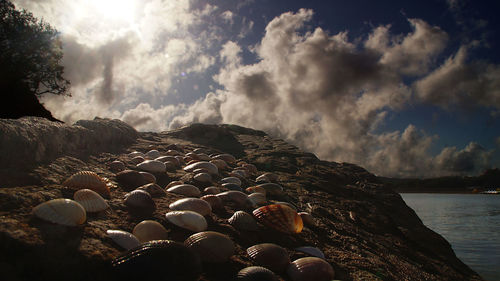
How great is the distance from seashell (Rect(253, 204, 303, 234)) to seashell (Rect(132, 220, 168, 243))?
1.27 m

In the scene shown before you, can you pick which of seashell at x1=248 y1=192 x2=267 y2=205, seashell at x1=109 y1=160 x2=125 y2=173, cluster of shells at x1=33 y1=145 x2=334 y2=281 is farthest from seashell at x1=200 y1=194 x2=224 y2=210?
seashell at x1=109 y1=160 x2=125 y2=173

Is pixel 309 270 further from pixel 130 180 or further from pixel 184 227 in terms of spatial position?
pixel 130 180

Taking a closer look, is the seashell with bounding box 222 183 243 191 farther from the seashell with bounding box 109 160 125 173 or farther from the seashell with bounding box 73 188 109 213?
the seashell with bounding box 73 188 109 213

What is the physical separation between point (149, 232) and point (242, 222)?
1051 mm

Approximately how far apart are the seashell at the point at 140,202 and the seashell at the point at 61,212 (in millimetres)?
660

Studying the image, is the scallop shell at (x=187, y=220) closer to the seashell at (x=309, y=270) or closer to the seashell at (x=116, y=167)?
the seashell at (x=309, y=270)

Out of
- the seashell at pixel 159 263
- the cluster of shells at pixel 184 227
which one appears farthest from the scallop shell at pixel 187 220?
the seashell at pixel 159 263

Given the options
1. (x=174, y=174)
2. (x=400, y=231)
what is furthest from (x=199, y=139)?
(x=400, y=231)

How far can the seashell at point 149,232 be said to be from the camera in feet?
6.80

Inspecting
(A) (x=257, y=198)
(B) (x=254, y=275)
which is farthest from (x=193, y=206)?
(A) (x=257, y=198)

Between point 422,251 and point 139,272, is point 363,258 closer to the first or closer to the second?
point 422,251

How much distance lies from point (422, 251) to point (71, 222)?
16.1 feet

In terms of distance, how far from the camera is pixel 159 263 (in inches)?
64.9

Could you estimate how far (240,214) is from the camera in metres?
2.88
